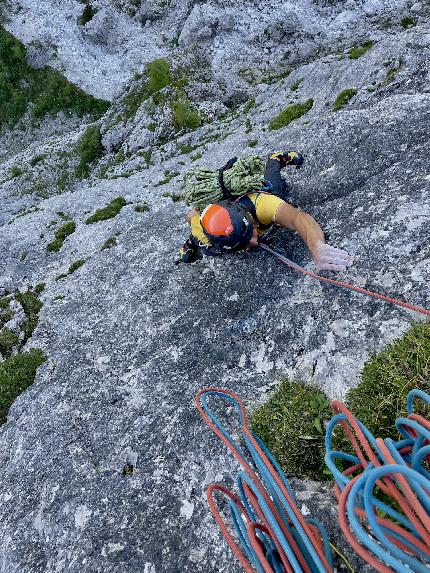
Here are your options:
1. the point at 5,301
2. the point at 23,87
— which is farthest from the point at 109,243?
the point at 23,87

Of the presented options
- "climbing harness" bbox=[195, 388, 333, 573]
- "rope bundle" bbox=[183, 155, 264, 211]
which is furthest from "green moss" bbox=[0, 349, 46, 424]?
"climbing harness" bbox=[195, 388, 333, 573]

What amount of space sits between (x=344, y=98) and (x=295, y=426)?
60.9ft

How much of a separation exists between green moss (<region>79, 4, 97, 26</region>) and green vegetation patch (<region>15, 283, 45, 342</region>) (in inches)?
1943

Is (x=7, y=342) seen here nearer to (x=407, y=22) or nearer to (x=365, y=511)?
(x=365, y=511)

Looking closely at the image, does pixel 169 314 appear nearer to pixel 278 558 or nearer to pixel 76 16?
pixel 278 558

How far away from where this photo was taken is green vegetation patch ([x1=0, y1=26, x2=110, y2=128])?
2065 inches

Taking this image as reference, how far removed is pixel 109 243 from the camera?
17875 millimetres

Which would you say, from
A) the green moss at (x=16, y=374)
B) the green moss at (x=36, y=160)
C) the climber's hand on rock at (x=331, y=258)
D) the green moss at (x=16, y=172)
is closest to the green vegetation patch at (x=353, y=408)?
the climber's hand on rock at (x=331, y=258)

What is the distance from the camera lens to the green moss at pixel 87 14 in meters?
53.6

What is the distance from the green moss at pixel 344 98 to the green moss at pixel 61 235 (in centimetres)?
1413

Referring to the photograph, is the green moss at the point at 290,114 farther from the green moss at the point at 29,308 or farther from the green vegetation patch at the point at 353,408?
the green vegetation patch at the point at 353,408

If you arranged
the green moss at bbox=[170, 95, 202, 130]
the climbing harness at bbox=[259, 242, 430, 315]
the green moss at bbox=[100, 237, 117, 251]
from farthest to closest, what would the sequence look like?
the green moss at bbox=[170, 95, 202, 130]
the green moss at bbox=[100, 237, 117, 251]
the climbing harness at bbox=[259, 242, 430, 315]

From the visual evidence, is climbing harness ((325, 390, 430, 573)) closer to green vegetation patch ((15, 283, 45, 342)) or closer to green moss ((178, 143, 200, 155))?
green vegetation patch ((15, 283, 45, 342))

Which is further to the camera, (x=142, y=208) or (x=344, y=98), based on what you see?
(x=344, y=98)
